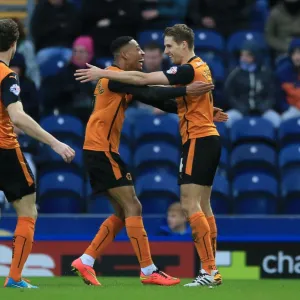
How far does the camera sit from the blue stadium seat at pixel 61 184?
12.8 m

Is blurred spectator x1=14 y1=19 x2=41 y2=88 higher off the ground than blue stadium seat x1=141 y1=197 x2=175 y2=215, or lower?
higher

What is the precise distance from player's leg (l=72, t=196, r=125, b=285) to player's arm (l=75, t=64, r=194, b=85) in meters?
1.01

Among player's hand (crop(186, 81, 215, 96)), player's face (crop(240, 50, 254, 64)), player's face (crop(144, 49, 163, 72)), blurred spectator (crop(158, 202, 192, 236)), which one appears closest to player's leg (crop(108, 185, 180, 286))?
player's hand (crop(186, 81, 215, 96))

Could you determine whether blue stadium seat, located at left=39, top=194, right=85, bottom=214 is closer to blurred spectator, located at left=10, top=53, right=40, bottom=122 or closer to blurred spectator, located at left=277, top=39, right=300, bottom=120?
blurred spectator, located at left=10, top=53, right=40, bottom=122

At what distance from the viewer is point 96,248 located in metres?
9.49

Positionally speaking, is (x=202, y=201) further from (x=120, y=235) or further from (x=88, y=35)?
(x=88, y=35)

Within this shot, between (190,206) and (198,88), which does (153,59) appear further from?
(190,206)

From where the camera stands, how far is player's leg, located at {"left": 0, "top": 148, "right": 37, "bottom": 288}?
344 inches

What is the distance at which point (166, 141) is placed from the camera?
13.2 meters

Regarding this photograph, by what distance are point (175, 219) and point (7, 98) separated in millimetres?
3663

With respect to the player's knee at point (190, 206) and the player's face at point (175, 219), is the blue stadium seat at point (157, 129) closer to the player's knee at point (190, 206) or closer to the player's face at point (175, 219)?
the player's face at point (175, 219)

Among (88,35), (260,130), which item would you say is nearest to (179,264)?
(260,130)

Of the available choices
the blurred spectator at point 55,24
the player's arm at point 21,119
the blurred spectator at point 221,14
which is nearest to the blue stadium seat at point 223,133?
the blurred spectator at point 221,14

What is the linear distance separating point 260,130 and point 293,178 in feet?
2.53
